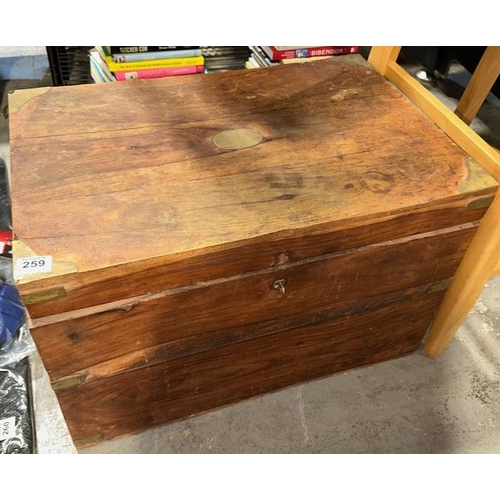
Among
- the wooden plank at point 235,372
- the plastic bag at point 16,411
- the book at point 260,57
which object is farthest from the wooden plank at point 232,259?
the book at point 260,57

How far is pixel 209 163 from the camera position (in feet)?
3.12

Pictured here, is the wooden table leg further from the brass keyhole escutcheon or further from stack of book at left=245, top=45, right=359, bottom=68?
stack of book at left=245, top=45, right=359, bottom=68

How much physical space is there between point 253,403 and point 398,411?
0.33m

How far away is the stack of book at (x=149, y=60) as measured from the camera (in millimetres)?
1534

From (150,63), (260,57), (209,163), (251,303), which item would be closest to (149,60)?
(150,63)

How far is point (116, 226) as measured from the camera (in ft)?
2.70

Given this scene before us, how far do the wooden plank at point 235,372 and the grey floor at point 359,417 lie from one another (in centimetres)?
3

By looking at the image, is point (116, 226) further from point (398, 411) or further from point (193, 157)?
point (398, 411)

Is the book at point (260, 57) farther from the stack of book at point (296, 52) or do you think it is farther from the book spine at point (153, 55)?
the book spine at point (153, 55)

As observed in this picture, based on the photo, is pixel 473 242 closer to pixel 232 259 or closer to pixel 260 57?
pixel 232 259

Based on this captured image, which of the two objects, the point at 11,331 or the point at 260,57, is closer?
the point at 11,331

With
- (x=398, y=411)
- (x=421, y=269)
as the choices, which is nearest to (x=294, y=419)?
(x=398, y=411)

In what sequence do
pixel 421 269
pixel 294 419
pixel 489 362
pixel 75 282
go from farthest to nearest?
1. pixel 489 362
2. pixel 294 419
3. pixel 421 269
4. pixel 75 282

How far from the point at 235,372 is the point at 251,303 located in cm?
21
